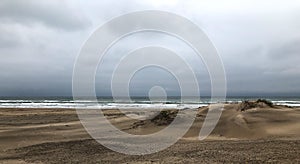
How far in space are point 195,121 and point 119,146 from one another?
550 centimetres

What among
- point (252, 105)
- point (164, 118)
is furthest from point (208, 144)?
point (164, 118)

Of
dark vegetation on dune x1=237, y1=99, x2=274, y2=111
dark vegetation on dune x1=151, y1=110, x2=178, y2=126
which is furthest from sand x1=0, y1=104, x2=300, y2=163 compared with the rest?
dark vegetation on dune x1=237, y1=99, x2=274, y2=111

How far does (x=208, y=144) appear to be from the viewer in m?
10.7

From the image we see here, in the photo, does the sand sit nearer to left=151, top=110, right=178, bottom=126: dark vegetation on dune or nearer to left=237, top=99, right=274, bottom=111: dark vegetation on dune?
left=151, top=110, right=178, bottom=126: dark vegetation on dune

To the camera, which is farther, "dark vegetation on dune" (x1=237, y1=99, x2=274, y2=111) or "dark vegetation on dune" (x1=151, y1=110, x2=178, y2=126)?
"dark vegetation on dune" (x1=151, y1=110, x2=178, y2=126)

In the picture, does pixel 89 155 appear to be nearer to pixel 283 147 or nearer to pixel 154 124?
pixel 283 147

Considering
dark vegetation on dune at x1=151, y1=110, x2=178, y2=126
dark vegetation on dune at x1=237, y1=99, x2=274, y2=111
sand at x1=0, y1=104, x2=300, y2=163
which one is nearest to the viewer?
sand at x1=0, y1=104, x2=300, y2=163

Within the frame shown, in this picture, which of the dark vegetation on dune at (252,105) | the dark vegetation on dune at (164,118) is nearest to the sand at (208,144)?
the dark vegetation on dune at (164,118)

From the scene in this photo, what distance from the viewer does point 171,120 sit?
17141mm

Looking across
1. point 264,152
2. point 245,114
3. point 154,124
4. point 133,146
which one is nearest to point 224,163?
point 264,152

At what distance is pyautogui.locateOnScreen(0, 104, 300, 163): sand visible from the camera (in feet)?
28.5

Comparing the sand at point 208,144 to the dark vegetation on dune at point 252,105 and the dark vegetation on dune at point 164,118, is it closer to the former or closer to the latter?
the dark vegetation on dune at point 164,118

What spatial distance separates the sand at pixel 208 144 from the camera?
342 inches

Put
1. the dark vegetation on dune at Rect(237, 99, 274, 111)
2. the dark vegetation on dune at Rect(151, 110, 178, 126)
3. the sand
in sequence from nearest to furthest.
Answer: the sand, the dark vegetation on dune at Rect(237, 99, 274, 111), the dark vegetation on dune at Rect(151, 110, 178, 126)
